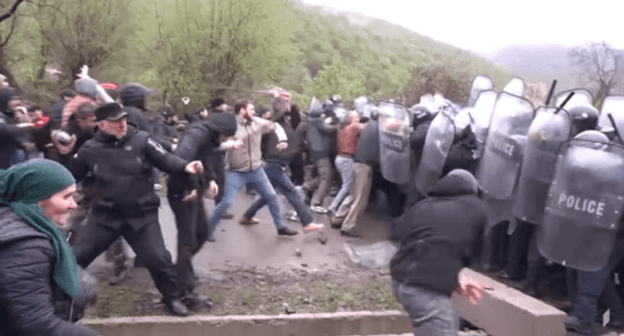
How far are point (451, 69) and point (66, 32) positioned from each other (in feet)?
62.3

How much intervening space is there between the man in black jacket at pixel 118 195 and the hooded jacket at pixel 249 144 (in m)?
2.56

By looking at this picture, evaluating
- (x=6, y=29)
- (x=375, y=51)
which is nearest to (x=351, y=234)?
(x=6, y=29)

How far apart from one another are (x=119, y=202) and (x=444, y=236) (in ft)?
8.29

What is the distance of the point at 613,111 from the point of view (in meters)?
6.48

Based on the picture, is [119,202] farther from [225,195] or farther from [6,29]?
[6,29]

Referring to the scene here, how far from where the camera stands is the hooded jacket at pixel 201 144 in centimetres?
521

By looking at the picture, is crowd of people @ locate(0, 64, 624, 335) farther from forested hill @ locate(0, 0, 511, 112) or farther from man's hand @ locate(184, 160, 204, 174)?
forested hill @ locate(0, 0, 511, 112)

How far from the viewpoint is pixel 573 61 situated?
663 inches

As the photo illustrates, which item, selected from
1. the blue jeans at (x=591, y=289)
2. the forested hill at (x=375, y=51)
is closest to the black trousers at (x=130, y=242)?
the blue jeans at (x=591, y=289)

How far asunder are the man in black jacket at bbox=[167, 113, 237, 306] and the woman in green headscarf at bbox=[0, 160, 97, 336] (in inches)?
111

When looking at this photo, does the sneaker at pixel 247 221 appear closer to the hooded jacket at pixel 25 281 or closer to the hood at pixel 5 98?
the hood at pixel 5 98

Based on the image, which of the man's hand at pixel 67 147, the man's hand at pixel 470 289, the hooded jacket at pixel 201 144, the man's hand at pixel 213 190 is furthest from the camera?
the man's hand at pixel 67 147

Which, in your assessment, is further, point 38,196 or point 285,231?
point 285,231

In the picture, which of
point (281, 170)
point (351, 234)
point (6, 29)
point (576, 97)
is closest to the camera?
point (576, 97)
